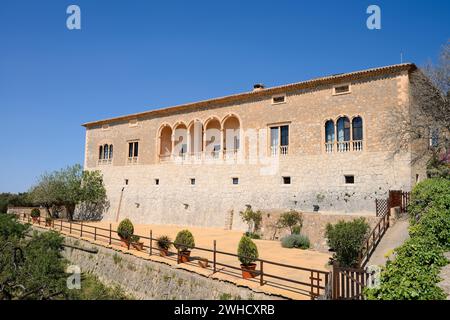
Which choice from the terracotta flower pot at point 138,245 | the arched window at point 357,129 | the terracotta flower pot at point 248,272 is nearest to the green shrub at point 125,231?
the terracotta flower pot at point 138,245

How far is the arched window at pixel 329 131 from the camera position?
19.5 metres

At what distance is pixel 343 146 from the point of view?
19.1m

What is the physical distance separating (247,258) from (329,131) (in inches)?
464

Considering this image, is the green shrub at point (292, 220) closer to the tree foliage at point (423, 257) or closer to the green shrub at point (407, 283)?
the tree foliage at point (423, 257)

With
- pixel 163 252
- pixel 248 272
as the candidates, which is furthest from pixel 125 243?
pixel 248 272

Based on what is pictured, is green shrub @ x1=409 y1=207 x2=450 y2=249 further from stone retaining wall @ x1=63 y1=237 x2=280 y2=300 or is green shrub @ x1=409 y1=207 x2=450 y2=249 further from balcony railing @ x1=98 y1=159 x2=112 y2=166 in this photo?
balcony railing @ x1=98 y1=159 x2=112 y2=166

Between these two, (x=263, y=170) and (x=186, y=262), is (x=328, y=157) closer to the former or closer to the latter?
(x=263, y=170)

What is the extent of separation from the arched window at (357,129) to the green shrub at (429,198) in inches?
205

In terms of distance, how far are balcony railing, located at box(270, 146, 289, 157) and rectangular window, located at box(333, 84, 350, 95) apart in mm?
4284

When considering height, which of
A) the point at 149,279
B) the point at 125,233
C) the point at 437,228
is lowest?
the point at 149,279

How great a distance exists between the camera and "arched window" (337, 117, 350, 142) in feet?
62.6

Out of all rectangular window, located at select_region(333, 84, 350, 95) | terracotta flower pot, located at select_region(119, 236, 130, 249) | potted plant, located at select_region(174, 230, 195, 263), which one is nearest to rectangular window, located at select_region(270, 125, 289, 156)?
rectangular window, located at select_region(333, 84, 350, 95)

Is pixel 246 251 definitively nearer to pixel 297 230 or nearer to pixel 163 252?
pixel 163 252
